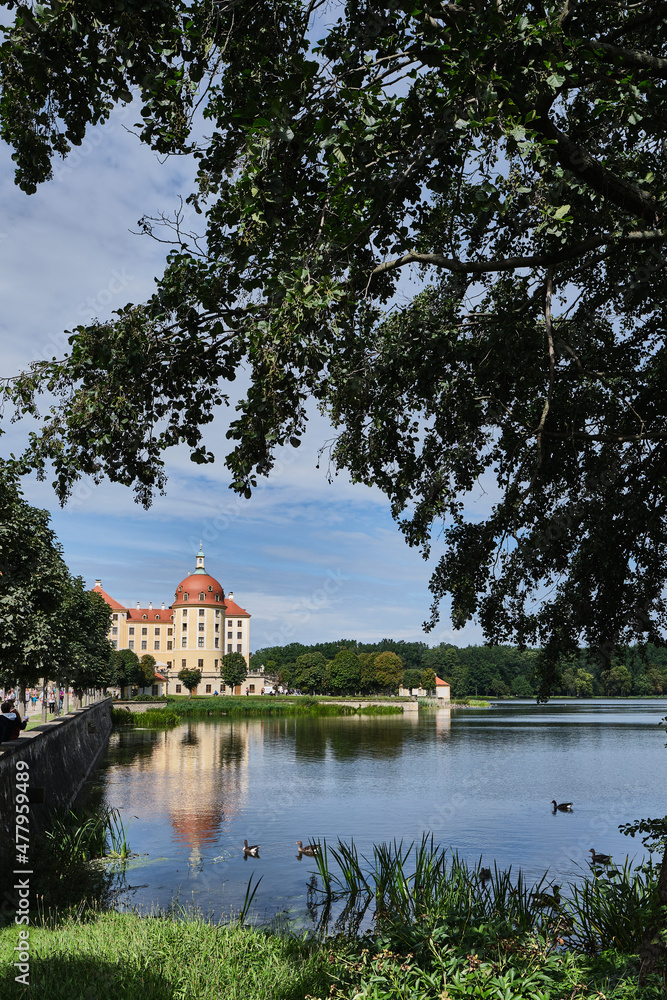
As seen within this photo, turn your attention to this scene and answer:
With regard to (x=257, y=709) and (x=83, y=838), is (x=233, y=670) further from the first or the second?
(x=83, y=838)

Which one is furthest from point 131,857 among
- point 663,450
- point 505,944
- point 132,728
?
point 132,728

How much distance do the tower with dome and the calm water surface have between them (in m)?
68.2

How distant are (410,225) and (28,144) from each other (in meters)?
3.70

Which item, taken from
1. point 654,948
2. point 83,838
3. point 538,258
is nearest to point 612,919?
point 654,948

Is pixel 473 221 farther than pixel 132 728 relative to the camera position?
No

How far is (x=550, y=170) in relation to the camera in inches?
225

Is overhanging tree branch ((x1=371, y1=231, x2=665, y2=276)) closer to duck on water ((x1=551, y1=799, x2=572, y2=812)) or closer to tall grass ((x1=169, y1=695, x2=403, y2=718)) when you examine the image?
duck on water ((x1=551, y1=799, x2=572, y2=812))

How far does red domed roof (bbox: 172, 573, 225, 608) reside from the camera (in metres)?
117

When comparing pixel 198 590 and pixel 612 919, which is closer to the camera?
pixel 612 919

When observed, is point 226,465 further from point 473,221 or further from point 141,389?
point 473,221

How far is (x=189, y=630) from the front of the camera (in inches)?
4528

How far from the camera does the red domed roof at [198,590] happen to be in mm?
117363

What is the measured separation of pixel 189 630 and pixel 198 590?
6.30 metres

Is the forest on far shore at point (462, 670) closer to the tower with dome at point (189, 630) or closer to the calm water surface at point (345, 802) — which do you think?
the tower with dome at point (189, 630)
